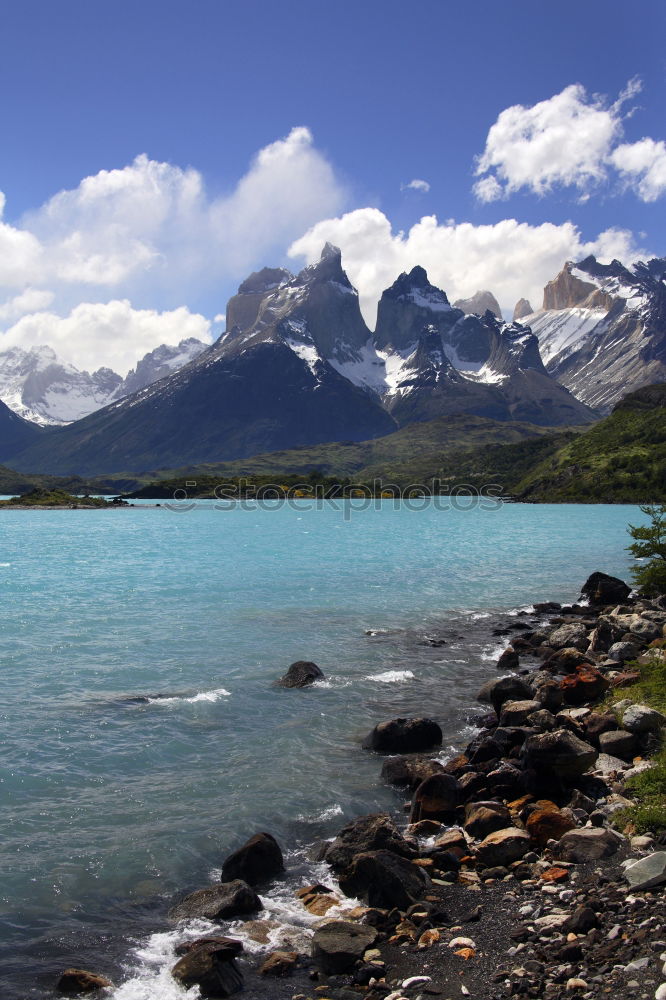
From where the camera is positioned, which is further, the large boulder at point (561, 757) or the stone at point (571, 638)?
the stone at point (571, 638)

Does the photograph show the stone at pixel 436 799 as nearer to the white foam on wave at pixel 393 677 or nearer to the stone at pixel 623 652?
the white foam on wave at pixel 393 677

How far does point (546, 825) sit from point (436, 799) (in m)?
3.38

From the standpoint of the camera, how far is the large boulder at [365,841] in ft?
55.1

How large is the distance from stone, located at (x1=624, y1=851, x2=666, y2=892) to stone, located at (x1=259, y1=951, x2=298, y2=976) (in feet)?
21.3

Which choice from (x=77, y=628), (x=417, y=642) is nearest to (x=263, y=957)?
(x=417, y=642)

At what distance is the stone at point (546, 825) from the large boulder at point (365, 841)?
2.96m

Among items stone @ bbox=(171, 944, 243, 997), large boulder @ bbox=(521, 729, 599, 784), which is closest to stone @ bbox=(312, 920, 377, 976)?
stone @ bbox=(171, 944, 243, 997)

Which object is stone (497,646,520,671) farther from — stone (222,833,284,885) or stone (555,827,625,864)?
stone (222,833,284,885)

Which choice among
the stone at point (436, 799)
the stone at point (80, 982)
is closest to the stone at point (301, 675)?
the stone at point (436, 799)

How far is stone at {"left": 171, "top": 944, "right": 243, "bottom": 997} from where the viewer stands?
12.7 m

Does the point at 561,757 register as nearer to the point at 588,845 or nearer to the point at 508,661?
the point at 588,845

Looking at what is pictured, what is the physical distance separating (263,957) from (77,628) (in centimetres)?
3598

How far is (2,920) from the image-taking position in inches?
603

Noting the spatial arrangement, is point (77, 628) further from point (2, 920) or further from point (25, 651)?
point (2, 920)
